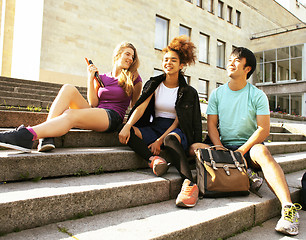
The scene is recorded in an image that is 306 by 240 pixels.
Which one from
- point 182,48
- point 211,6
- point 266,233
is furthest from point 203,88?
point 266,233

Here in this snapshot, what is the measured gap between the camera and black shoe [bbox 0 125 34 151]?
221 centimetres

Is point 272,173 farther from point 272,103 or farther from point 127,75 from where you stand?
point 272,103

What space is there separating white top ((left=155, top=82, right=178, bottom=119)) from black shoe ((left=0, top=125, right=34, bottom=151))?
1.55 m

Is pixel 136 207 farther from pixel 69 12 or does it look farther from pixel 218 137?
pixel 69 12

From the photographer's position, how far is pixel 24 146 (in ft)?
7.45

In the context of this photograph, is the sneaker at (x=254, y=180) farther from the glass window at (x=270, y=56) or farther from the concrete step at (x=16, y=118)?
the glass window at (x=270, y=56)

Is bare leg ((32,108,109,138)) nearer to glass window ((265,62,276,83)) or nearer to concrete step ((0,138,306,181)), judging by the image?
concrete step ((0,138,306,181))

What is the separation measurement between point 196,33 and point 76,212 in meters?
17.3

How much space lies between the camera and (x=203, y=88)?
18.3 meters

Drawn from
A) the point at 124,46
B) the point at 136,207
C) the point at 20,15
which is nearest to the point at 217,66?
the point at 20,15

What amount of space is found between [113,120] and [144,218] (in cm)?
144

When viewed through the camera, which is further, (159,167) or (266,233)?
(159,167)

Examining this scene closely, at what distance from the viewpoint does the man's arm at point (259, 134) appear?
2.78m

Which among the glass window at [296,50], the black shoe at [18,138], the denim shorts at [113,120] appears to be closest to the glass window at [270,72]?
the glass window at [296,50]
